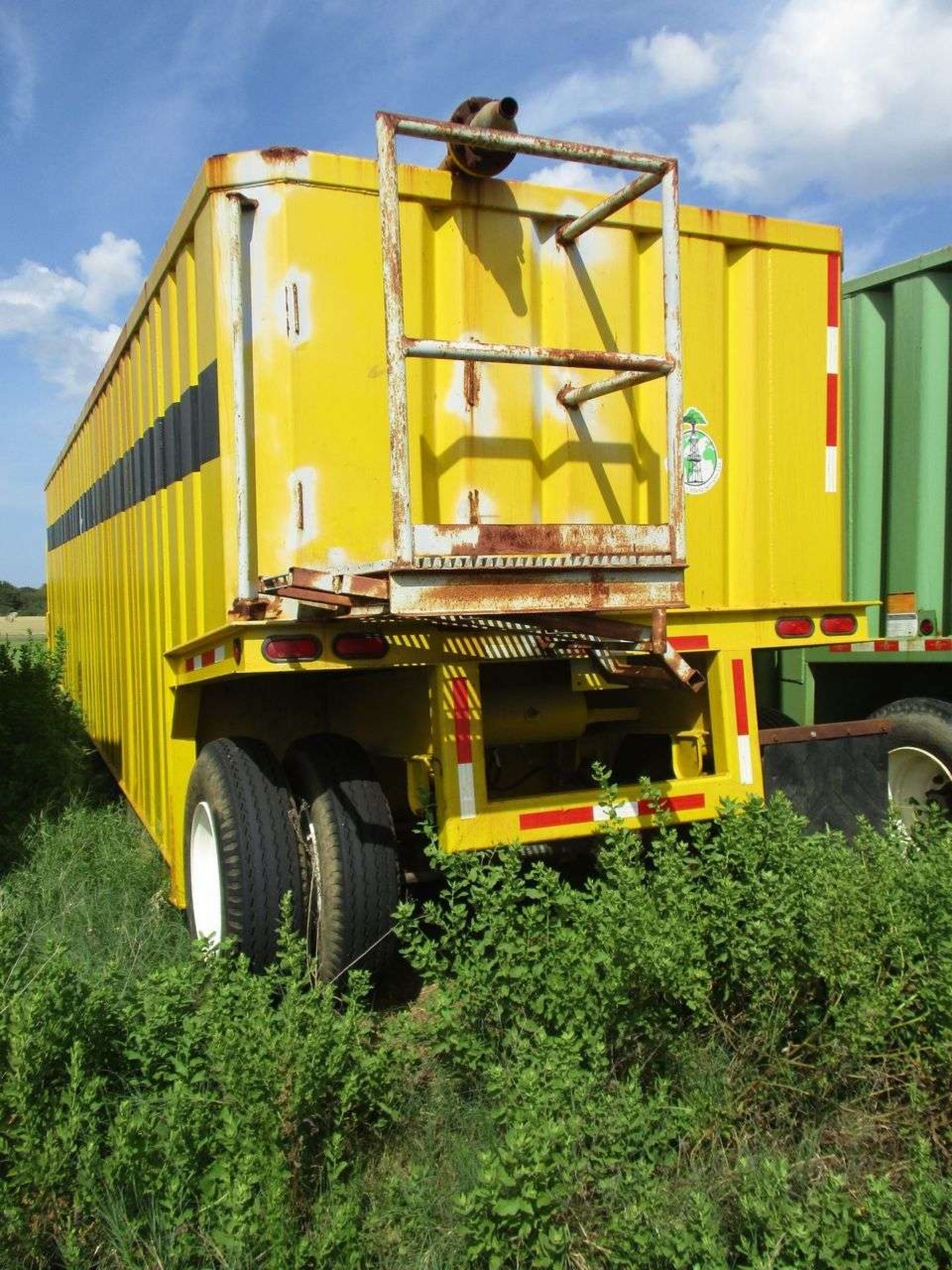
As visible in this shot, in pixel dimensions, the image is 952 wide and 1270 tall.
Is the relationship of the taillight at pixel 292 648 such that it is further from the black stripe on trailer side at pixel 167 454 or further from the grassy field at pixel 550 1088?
the grassy field at pixel 550 1088

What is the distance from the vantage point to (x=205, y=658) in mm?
4301

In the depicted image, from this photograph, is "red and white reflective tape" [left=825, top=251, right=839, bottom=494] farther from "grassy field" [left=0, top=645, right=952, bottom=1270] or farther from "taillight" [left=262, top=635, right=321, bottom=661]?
"taillight" [left=262, top=635, right=321, bottom=661]

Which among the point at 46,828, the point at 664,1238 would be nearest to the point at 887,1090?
the point at 664,1238

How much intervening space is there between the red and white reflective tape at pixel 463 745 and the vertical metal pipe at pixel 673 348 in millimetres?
875

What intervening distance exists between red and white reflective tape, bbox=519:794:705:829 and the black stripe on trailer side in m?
1.68

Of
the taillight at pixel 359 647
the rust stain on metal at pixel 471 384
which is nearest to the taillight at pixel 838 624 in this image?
the rust stain on metal at pixel 471 384

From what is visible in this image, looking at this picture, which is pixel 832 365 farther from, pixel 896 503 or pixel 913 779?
pixel 913 779

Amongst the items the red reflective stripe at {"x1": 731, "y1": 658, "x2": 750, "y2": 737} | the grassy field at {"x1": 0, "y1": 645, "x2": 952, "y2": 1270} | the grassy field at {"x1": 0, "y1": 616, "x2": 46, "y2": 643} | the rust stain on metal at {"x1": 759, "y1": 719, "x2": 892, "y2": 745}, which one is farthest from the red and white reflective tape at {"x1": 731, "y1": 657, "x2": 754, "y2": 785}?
the grassy field at {"x1": 0, "y1": 616, "x2": 46, "y2": 643}

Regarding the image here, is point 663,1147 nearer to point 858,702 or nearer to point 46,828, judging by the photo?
point 858,702

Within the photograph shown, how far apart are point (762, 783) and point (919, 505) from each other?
97.1 inches

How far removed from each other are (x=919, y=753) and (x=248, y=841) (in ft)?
11.3

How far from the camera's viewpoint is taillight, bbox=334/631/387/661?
373 centimetres

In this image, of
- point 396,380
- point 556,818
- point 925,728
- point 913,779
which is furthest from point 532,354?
point 913,779

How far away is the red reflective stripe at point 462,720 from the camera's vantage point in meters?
3.85
